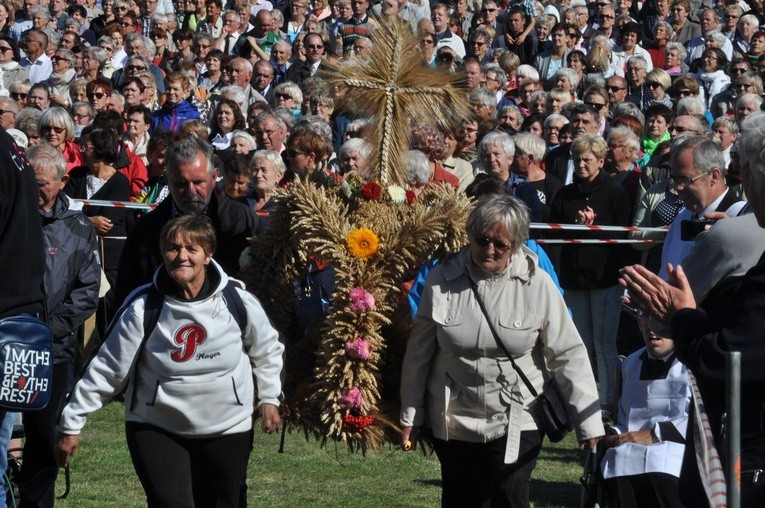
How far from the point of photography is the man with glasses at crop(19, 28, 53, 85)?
16797mm

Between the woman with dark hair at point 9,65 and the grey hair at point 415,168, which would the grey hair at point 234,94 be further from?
the grey hair at point 415,168

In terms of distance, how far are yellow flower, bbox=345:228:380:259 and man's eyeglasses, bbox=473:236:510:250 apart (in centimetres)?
47

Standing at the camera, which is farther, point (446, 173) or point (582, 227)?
point (582, 227)

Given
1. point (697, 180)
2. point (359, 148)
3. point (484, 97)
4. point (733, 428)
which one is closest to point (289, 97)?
point (484, 97)

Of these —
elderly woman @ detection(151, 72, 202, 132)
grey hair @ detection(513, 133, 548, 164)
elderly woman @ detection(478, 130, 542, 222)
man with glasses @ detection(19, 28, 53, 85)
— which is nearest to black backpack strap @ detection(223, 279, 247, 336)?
elderly woman @ detection(478, 130, 542, 222)

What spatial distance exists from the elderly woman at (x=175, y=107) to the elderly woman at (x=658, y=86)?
479 centimetres

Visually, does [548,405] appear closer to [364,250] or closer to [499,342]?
[499,342]

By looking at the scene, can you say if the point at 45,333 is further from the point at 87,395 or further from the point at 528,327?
the point at 528,327

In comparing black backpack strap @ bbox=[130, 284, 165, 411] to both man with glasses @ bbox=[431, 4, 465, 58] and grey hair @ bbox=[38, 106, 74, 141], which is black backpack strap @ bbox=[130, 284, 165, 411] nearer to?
grey hair @ bbox=[38, 106, 74, 141]

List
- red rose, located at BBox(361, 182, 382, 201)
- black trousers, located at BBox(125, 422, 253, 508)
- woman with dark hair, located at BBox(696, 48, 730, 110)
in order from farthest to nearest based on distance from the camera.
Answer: woman with dark hair, located at BBox(696, 48, 730, 110)
red rose, located at BBox(361, 182, 382, 201)
black trousers, located at BBox(125, 422, 253, 508)

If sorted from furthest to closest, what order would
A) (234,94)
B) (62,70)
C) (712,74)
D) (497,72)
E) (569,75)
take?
(62,70)
(712,74)
(497,72)
(569,75)
(234,94)

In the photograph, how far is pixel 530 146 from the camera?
34.8 feet

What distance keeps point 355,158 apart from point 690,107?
615 cm

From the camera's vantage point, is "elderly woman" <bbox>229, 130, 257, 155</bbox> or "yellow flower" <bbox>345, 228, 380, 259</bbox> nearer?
"yellow flower" <bbox>345, 228, 380, 259</bbox>
